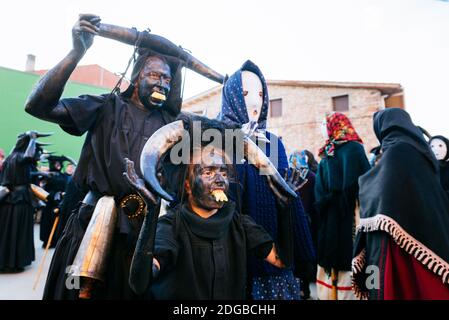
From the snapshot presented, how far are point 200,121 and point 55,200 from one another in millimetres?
8328

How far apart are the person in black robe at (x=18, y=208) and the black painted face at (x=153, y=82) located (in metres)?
5.29

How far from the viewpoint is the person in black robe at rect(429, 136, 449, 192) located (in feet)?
14.1

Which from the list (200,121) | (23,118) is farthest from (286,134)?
(200,121)

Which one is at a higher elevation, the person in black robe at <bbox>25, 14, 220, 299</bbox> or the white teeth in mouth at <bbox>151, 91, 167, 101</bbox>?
the white teeth in mouth at <bbox>151, 91, 167, 101</bbox>

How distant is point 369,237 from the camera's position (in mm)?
2777

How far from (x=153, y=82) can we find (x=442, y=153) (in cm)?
441

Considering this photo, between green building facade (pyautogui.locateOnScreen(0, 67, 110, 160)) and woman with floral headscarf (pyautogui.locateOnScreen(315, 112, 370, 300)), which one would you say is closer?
woman with floral headscarf (pyautogui.locateOnScreen(315, 112, 370, 300))

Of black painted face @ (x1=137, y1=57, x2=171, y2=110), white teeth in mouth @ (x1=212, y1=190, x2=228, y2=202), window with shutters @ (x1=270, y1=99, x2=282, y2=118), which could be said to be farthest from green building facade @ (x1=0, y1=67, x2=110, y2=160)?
white teeth in mouth @ (x1=212, y1=190, x2=228, y2=202)

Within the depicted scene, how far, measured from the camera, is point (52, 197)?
27.5ft

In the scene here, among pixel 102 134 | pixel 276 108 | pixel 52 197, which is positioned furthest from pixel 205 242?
pixel 276 108

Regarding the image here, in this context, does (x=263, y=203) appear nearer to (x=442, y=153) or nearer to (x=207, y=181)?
(x=207, y=181)

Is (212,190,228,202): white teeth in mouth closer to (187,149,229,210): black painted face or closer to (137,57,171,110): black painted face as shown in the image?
(187,149,229,210): black painted face

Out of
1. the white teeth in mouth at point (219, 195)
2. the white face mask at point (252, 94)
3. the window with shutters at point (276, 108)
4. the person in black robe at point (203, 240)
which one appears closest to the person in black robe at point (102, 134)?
the person in black robe at point (203, 240)

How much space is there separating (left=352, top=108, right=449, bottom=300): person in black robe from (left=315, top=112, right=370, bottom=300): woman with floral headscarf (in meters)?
0.98
